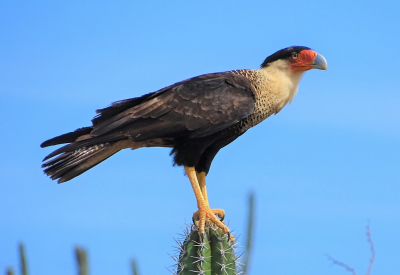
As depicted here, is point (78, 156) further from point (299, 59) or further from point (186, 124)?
point (299, 59)

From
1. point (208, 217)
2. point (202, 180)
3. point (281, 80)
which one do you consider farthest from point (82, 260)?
point (281, 80)

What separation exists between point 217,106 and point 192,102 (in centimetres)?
22

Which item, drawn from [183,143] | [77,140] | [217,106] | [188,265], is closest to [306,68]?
[217,106]

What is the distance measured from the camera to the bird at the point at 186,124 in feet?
16.3

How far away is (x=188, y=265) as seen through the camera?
379 cm

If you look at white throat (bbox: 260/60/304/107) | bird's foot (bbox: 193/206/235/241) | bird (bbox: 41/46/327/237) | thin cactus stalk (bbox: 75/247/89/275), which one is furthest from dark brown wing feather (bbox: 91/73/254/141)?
thin cactus stalk (bbox: 75/247/89/275)

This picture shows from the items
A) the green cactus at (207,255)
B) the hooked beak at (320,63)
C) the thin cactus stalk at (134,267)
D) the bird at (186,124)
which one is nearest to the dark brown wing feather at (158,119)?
the bird at (186,124)

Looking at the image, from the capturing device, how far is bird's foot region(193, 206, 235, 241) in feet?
14.2

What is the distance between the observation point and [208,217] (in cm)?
462

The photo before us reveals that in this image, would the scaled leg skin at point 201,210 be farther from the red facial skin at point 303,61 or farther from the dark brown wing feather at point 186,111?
the red facial skin at point 303,61

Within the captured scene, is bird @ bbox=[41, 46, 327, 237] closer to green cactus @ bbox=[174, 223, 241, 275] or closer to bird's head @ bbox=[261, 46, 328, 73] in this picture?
bird's head @ bbox=[261, 46, 328, 73]

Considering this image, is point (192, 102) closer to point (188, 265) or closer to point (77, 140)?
point (77, 140)

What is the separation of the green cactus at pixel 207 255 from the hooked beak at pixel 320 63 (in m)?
2.43

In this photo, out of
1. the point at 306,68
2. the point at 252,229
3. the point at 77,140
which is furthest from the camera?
the point at 306,68
